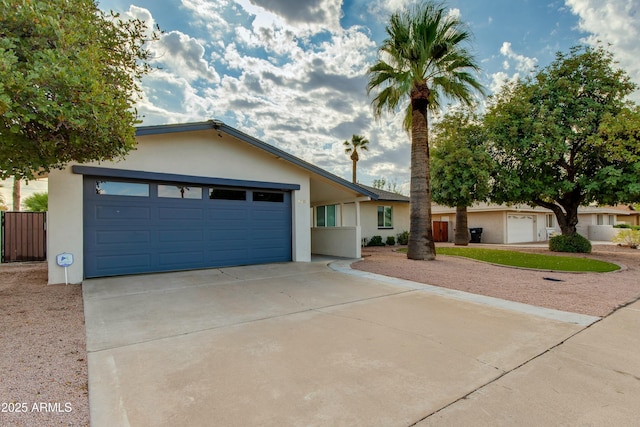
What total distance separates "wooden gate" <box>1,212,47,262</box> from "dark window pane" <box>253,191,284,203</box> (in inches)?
324

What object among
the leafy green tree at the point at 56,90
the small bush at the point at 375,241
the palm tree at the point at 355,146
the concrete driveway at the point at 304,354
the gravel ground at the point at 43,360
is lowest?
the concrete driveway at the point at 304,354

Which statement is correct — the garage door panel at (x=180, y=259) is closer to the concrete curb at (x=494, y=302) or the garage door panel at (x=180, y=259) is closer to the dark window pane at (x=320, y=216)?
the concrete curb at (x=494, y=302)

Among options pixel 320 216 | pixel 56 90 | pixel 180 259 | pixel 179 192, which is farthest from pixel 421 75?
pixel 56 90

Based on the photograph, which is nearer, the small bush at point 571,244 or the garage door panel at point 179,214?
the garage door panel at point 179,214

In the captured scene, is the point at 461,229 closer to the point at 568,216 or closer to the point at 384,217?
the point at 384,217

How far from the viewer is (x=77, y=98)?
453 cm

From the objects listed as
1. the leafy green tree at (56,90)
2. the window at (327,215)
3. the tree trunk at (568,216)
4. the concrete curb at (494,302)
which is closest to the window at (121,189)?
the leafy green tree at (56,90)

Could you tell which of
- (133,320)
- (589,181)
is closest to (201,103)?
(133,320)

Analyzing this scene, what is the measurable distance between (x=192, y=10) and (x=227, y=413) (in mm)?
10870

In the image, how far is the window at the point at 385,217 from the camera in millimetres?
20562

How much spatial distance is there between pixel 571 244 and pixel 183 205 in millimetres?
17110

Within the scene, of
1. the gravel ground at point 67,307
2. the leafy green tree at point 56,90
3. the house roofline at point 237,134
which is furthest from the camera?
Result: the house roofline at point 237,134

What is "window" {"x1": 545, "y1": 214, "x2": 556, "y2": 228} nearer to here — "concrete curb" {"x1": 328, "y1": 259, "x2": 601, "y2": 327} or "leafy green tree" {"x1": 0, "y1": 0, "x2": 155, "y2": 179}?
"concrete curb" {"x1": 328, "y1": 259, "x2": 601, "y2": 327}

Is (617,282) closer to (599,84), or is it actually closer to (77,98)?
(599,84)
